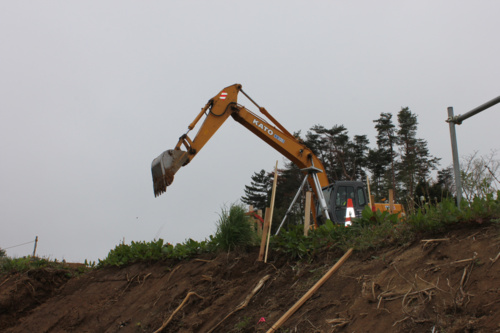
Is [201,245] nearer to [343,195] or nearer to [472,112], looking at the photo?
[472,112]

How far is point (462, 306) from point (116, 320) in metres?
5.61

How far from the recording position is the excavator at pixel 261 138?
999cm

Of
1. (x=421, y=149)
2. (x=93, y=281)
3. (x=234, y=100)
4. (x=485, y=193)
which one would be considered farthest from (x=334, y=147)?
(x=485, y=193)

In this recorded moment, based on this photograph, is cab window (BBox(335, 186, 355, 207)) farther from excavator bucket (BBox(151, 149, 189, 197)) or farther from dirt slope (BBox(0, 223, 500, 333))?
dirt slope (BBox(0, 223, 500, 333))

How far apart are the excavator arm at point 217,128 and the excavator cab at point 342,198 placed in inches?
27.8

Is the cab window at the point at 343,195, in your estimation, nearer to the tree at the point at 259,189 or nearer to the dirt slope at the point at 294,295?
the dirt slope at the point at 294,295

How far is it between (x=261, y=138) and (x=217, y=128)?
1.39m

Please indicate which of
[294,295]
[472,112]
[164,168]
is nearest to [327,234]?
[294,295]

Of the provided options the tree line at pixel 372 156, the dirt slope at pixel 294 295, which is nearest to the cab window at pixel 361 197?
the dirt slope at pixel 294 295

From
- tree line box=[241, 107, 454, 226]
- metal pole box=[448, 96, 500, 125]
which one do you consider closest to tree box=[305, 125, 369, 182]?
tree line box=[241, 107, 454, 226]

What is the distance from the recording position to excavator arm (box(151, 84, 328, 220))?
9.96 meters

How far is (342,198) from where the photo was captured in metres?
13.1

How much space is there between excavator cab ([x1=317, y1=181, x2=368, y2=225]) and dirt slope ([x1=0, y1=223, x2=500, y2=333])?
19.7ft

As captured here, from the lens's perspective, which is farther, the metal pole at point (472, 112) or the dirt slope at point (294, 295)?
the metal pole at point (472, 112)
